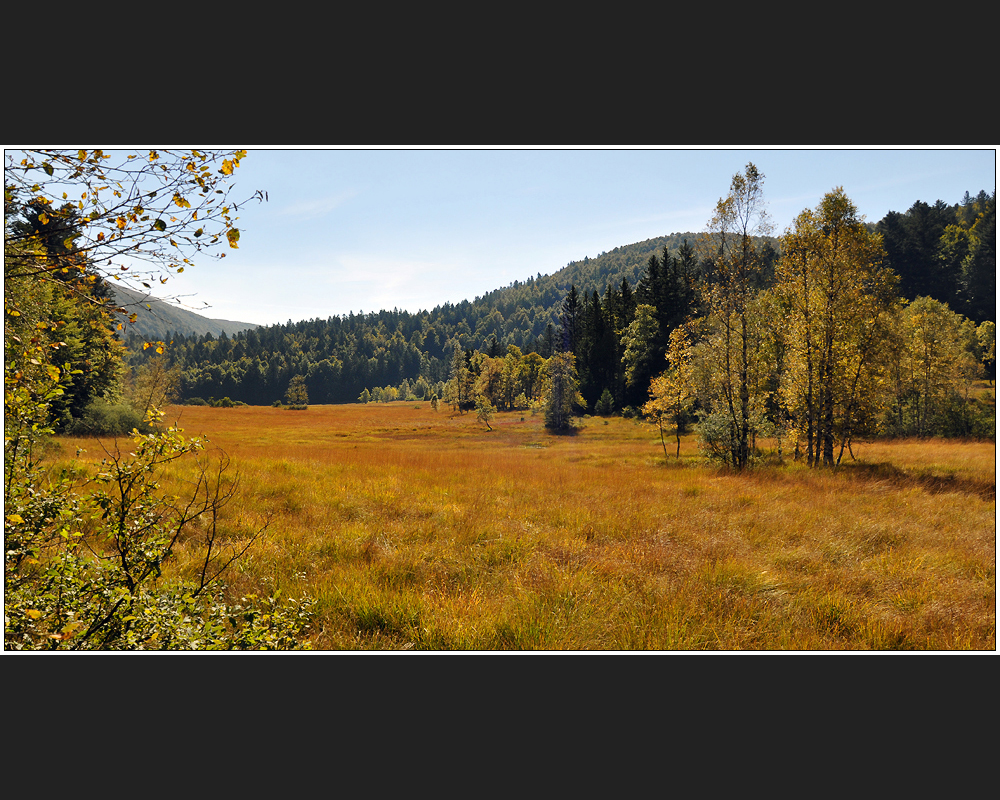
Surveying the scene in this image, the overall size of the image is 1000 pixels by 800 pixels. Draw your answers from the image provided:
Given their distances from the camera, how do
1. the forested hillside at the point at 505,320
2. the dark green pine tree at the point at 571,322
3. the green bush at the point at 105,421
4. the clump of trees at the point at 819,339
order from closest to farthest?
1. the green bush at the point at 105,421
2. the forested hillside at the point at 505,320
3. the clump of trees at the point at 819,339
4. the dark green pine tree at the point at 571,322

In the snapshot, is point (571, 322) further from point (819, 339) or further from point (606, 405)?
point (819, 339)

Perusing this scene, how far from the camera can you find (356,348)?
14359 mm

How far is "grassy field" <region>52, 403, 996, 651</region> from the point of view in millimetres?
4254

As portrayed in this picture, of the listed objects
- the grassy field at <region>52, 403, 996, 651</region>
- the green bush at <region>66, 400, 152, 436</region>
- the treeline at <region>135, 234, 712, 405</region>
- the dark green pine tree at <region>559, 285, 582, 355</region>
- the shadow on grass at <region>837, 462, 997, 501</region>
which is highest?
the dark green pine tree at <region>559, 285, 582, 355</region>

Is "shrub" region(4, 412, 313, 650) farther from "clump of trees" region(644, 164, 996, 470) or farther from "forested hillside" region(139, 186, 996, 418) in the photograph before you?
"clump of trees" region(644, 164, 996, 470)

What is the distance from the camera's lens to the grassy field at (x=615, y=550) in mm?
4254

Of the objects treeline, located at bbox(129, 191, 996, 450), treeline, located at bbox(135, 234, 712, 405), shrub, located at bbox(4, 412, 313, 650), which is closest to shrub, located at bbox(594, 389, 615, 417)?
treeline, located at bbox(129, 191, 996, 450)

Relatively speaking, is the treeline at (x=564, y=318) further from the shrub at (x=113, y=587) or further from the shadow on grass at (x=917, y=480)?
the shrub at (x=113, y=587)

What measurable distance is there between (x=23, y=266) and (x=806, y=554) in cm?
1043

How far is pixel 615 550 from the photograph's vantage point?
Result: 5.99 meters

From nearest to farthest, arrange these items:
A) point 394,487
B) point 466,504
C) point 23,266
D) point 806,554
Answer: point 23,266
point 806,554
point 466,504
point 394,487

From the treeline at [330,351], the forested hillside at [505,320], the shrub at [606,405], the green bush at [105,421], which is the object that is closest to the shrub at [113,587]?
the treeline at [330,351]

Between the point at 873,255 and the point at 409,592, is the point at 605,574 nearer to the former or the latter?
the point at 409,592
